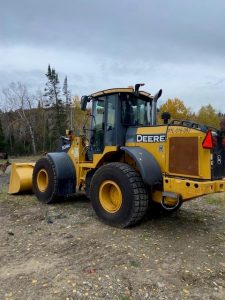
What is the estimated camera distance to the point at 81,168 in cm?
812

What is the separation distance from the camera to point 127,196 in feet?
19.9

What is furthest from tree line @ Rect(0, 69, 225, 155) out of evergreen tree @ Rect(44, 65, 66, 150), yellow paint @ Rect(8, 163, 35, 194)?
yellow paint @ Rect(8, 163, 35, 194)

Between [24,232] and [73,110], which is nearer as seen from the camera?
[24,232]

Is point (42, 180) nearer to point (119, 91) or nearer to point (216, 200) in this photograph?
point (119, 91)

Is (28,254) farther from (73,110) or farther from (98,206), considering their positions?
(73,110)

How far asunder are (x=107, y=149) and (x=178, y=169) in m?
1.77

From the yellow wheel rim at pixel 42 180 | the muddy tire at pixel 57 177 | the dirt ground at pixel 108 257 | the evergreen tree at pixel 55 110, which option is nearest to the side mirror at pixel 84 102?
the muddy tire at pixel 57 177

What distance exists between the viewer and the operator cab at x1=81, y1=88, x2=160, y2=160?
23.1 ft

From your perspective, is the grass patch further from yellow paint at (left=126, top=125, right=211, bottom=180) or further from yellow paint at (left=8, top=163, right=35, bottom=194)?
yellow paint at (left=8, top=163, right=35, bottom=194)

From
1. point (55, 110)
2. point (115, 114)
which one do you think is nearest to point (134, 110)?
point (115, 114)

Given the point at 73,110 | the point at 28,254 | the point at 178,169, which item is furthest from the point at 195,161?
the point at 73,110

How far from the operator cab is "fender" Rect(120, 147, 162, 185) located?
0.83m

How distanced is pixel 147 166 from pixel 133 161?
89 centimetres

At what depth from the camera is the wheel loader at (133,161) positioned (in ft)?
18.8
